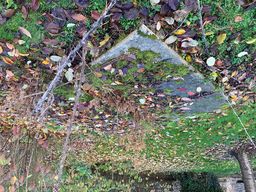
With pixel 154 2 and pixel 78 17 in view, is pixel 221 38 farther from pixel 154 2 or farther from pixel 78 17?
pixel 78 17

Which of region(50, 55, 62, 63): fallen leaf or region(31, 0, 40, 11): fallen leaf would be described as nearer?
region(31, 0, 40, 11): fallen leaf

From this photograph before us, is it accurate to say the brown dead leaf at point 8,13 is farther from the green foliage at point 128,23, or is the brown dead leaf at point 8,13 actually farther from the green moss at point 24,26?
the green foliage at point 128,23

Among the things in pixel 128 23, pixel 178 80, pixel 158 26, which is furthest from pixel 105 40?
pixel 178 80

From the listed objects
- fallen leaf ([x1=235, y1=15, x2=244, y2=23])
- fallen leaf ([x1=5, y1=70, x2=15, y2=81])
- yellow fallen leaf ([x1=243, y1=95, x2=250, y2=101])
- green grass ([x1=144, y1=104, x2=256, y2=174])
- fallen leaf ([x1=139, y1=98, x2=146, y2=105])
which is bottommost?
fallen leaf ([x1=5, y1=70, x2=15, y2=81])

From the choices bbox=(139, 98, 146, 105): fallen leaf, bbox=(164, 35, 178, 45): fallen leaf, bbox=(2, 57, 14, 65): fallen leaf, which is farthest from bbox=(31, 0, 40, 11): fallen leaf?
bbox=(139, 98, 146, 105): fallen leaf

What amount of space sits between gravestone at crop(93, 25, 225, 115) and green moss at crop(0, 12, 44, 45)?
Result: 15.8 inches

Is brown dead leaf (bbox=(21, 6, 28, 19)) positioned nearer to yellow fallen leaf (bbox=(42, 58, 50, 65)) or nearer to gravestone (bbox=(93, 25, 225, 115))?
yellow fallen leaf (bbox=(42, 58, 50, 65))

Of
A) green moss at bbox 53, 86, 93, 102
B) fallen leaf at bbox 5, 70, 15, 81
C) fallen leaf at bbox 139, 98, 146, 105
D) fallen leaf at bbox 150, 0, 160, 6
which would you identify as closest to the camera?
fallen leaf at bbox 150, 0, 160, 6

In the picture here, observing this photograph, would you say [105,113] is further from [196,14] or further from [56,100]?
[196,14]

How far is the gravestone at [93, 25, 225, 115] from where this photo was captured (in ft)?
5.97

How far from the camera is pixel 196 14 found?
1721 millimetres

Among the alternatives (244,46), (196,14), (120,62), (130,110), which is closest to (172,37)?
(196,14)

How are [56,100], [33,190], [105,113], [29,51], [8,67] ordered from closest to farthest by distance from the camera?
[29,51] → [8,67] → [56,100] → [105,113] → [33,190]

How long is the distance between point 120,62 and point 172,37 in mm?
409
